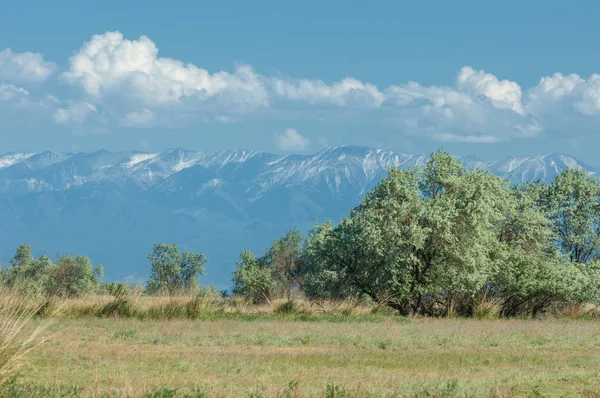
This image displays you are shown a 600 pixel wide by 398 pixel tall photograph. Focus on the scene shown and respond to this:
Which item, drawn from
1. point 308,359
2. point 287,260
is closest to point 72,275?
point 287,260

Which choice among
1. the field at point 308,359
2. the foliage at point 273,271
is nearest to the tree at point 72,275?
the foliage at point 273,271

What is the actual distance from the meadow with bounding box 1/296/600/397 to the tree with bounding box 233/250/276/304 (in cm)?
3359

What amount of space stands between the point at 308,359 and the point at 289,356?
30.5 inches

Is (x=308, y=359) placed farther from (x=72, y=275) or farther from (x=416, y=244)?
(x=72, y=275)

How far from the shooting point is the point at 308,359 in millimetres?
19031

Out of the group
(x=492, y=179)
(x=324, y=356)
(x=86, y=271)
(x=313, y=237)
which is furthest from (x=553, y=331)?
(x=86, y=271)

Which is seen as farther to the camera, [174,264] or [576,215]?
[174,264]

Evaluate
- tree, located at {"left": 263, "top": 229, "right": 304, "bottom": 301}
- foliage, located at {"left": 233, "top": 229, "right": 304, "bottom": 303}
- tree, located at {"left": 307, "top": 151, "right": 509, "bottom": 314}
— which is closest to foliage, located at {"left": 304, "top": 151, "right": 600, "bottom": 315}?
tree, located at {"left": 307, "top": 151, "right": 509, "bottom": 314}

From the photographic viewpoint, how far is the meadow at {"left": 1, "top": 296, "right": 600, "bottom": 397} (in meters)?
14.3

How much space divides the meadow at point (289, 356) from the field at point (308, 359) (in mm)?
36

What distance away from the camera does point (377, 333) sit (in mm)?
24594

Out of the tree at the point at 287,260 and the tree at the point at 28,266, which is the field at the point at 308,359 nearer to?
the tree at the point at 287,260

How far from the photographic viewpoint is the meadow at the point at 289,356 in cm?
1428

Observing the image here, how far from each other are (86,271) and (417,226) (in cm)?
4762
